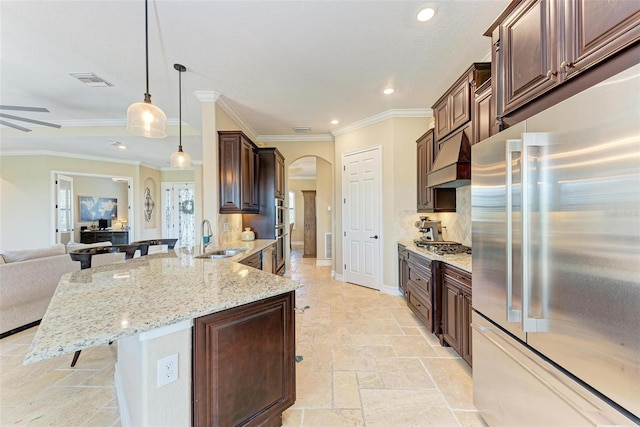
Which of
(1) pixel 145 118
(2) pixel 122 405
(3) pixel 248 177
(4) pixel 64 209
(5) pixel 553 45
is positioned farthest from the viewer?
(4) pixel 64 209

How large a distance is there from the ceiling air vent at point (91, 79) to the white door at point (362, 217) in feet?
12.1

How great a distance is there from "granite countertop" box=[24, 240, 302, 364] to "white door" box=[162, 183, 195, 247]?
23.3ft

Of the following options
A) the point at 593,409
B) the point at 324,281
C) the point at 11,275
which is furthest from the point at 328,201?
the point at 593,409

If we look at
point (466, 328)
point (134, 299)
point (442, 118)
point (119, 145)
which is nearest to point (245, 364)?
point (134, 299)

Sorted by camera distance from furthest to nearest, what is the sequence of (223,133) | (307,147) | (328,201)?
(328,201), (307,147), (223,133)

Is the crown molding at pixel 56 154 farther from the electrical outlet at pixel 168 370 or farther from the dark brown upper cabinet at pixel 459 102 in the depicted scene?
the dark brown upper cabinet at pixel 459 102

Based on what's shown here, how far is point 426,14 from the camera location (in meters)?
2.05

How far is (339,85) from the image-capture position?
3.21 m

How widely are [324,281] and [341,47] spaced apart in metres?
3.87

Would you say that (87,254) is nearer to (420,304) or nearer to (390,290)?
(420,304)

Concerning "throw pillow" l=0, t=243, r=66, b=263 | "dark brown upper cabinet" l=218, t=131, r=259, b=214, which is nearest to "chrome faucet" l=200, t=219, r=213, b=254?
"dark brown upper cabinet" l=218, t=131, r=259, b=214

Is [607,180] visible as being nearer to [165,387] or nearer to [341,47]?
[165,387]

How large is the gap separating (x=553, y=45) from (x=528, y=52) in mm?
175

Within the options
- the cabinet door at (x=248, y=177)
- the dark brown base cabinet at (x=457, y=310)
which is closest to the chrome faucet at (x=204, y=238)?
the cabinet door at (x=248, y=177)
